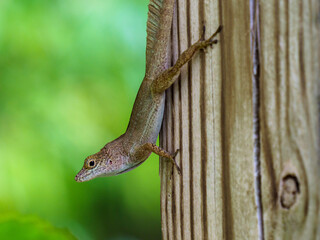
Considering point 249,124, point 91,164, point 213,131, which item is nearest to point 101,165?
point 91,164

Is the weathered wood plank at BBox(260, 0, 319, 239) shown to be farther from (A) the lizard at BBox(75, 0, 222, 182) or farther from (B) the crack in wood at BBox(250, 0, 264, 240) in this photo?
(A) the lizard at BBox(75, 0, 222, 182)

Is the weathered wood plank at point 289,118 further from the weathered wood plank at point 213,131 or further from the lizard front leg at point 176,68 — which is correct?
the lizard front leg at point 176,68

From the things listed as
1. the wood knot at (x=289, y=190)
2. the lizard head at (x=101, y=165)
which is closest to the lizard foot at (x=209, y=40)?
the wood knot at (x=289, y=190)

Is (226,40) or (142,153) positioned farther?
(142,153)

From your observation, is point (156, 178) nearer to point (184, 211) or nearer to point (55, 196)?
point (55, 196)

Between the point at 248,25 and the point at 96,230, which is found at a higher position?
the point at 248,25

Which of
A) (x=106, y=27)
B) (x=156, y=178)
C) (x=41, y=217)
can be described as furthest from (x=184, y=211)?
(x=106, y=27)
